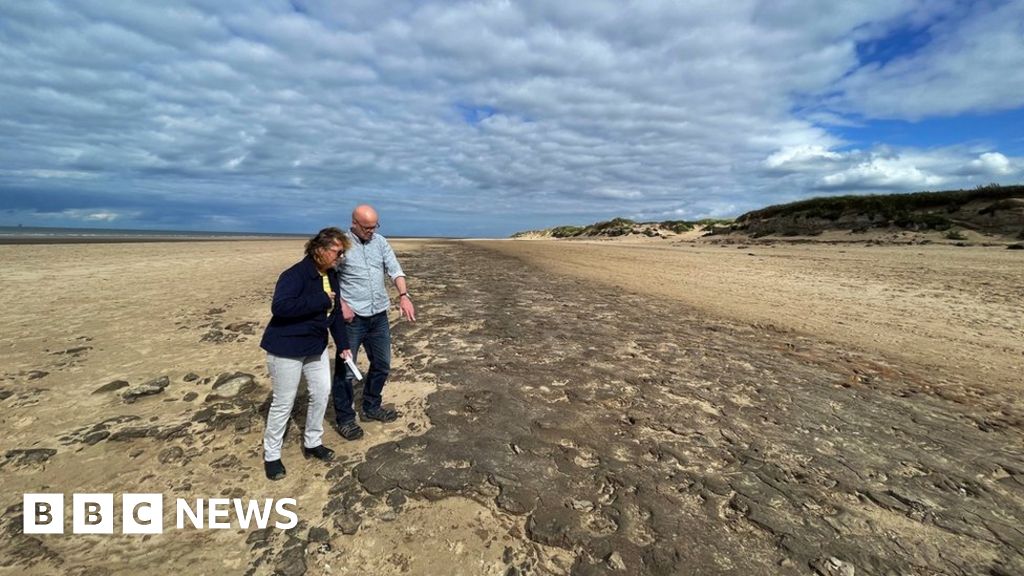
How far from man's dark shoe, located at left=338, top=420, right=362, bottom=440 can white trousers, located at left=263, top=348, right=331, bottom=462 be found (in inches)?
16.9

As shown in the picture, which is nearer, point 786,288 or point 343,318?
point 343,318

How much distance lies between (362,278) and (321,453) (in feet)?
5.54

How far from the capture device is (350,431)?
14.5ft

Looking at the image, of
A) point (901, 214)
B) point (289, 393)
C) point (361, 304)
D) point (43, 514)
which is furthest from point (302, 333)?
point (901, 214)

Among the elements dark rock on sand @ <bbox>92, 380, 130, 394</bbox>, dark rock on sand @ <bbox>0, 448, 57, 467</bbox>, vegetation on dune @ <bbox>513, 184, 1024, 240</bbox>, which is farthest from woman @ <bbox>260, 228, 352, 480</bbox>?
vegetation on dune @ <bbox>513, 184, 1024, 240</bbox>

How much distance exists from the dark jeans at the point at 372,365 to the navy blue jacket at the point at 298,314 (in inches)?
26.1

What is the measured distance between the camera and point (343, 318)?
13.5 feet

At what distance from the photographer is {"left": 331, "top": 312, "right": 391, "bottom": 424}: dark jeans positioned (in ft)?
14.4

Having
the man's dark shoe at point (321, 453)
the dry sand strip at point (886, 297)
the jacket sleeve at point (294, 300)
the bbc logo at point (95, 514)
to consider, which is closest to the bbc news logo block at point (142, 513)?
the bbc logo at point (95, 514)

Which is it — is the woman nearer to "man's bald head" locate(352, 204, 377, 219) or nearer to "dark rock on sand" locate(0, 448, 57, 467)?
"man's bald head" locate(352, 204, 377, 219)

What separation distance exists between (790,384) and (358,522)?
5590 millimetres

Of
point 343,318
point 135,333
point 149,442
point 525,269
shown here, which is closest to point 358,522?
point 343,318

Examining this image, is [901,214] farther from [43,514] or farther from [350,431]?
[43,514]

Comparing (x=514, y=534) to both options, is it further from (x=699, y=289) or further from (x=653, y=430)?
(x=699, y=289)
